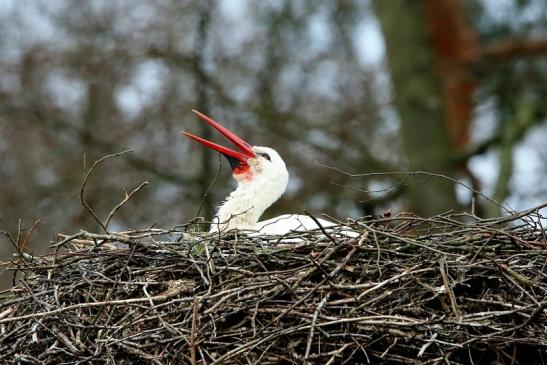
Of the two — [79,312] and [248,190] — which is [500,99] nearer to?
[248,190]

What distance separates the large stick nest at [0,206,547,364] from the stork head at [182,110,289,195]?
1.52 metres

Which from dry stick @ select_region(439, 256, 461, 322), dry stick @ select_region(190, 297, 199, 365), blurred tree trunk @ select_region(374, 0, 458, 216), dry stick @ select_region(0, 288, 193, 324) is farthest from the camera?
blurred tree trunk @ select_region(374, 0, 458, 216)

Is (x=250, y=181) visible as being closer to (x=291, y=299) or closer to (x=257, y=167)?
(x=257, y=167)

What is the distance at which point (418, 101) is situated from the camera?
1207cm

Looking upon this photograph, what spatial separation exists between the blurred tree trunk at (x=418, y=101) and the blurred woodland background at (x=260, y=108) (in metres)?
0.02

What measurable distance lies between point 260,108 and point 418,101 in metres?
1.71

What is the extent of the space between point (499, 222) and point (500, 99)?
6.95m

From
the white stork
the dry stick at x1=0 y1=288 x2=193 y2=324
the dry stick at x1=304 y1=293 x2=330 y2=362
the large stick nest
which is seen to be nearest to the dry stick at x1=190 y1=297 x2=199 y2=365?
the large stick nest

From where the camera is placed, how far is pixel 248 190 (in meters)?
6.90

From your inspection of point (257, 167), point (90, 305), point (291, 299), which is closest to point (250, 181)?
point (257, 167)

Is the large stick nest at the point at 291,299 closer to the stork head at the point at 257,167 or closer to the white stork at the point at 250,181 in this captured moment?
the white stork at the point at 250,181

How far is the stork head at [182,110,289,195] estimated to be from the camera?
698 cm

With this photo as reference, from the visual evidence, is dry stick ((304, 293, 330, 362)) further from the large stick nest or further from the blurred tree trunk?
the blurred tree trunk

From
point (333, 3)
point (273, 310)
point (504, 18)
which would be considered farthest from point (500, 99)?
point (273, 310)
